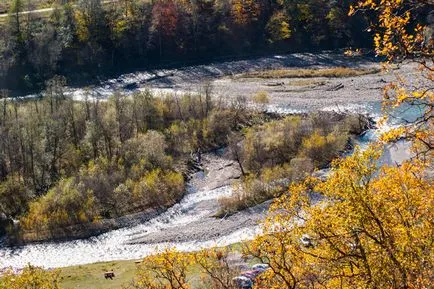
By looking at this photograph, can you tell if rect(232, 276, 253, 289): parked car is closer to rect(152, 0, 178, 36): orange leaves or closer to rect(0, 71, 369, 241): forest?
rect(0, 71, 369, 241): forest

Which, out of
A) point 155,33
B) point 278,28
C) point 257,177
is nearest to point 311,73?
point 278,28

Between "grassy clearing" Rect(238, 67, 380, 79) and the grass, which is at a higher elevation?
"grassy clearing" Rect(238, 67, 380, 79)

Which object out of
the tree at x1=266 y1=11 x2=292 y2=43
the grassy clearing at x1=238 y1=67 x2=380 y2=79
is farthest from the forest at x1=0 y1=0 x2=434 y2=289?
the tree at x1=266 y1=11 x2=292 y2=43

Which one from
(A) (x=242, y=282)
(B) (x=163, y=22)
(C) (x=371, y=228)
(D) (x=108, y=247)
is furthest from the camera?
(B) (x=163, y=22)

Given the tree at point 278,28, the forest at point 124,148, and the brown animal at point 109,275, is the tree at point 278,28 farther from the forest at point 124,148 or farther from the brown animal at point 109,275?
the brown animal at point 109,275

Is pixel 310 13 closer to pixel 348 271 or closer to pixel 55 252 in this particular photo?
pixel 55 252

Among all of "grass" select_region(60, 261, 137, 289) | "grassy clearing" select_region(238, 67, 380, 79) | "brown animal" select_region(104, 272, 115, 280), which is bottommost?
"grass" select_region(60, 261, 137, 289)

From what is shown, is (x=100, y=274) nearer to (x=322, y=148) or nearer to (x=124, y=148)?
(x=124, y=148)
